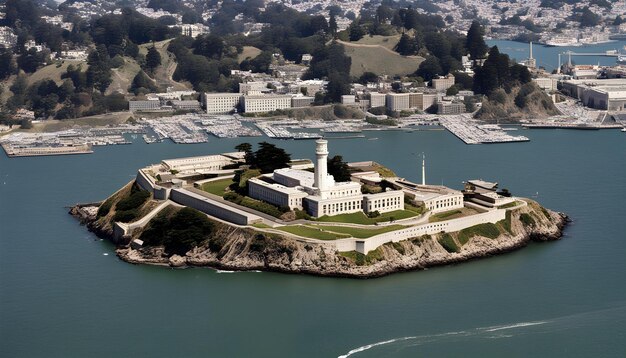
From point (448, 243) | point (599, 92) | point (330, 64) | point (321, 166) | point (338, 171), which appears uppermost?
point (330, 64)

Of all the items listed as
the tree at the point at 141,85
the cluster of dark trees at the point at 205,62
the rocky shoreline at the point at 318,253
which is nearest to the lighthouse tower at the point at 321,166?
the rocky shoreline at the point at 318,253

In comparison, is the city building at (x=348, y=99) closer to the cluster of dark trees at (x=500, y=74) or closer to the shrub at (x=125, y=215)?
the cluster of dark trees at (x=500, y=74)

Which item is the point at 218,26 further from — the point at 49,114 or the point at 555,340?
the point at 555,340

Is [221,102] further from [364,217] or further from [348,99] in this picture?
[364,217]

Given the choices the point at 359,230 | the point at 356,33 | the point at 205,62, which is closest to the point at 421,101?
the point at 356,33

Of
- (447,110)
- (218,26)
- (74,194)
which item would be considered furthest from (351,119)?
(218,26)

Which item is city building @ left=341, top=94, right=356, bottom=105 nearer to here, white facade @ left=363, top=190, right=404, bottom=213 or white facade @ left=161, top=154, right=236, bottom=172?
white facade @ left=161, top=154, right=236, bottom=172
